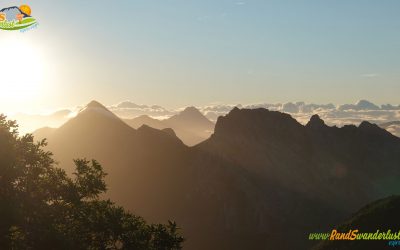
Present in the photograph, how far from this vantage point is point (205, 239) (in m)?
168

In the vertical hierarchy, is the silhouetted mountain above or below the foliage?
below

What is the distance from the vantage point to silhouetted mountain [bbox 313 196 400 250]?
9125 centimetres

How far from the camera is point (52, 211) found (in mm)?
39656

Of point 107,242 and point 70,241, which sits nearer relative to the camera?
point 70,241

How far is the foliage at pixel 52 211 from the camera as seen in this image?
3669 centimetres

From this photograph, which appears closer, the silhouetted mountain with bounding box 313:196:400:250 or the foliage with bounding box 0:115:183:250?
the foliage with bounding box 0:115:183:250

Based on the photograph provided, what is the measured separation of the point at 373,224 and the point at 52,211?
82.4m

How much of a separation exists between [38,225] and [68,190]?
521 cm

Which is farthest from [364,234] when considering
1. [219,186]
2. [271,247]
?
[219,186]

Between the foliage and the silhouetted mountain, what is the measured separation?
61.6 meters

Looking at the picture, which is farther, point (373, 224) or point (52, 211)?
point (373, 224)

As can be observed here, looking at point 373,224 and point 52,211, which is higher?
point 52,211

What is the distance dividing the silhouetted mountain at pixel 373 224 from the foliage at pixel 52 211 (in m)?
61.6

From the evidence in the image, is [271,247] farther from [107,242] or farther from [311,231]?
[107,242]
